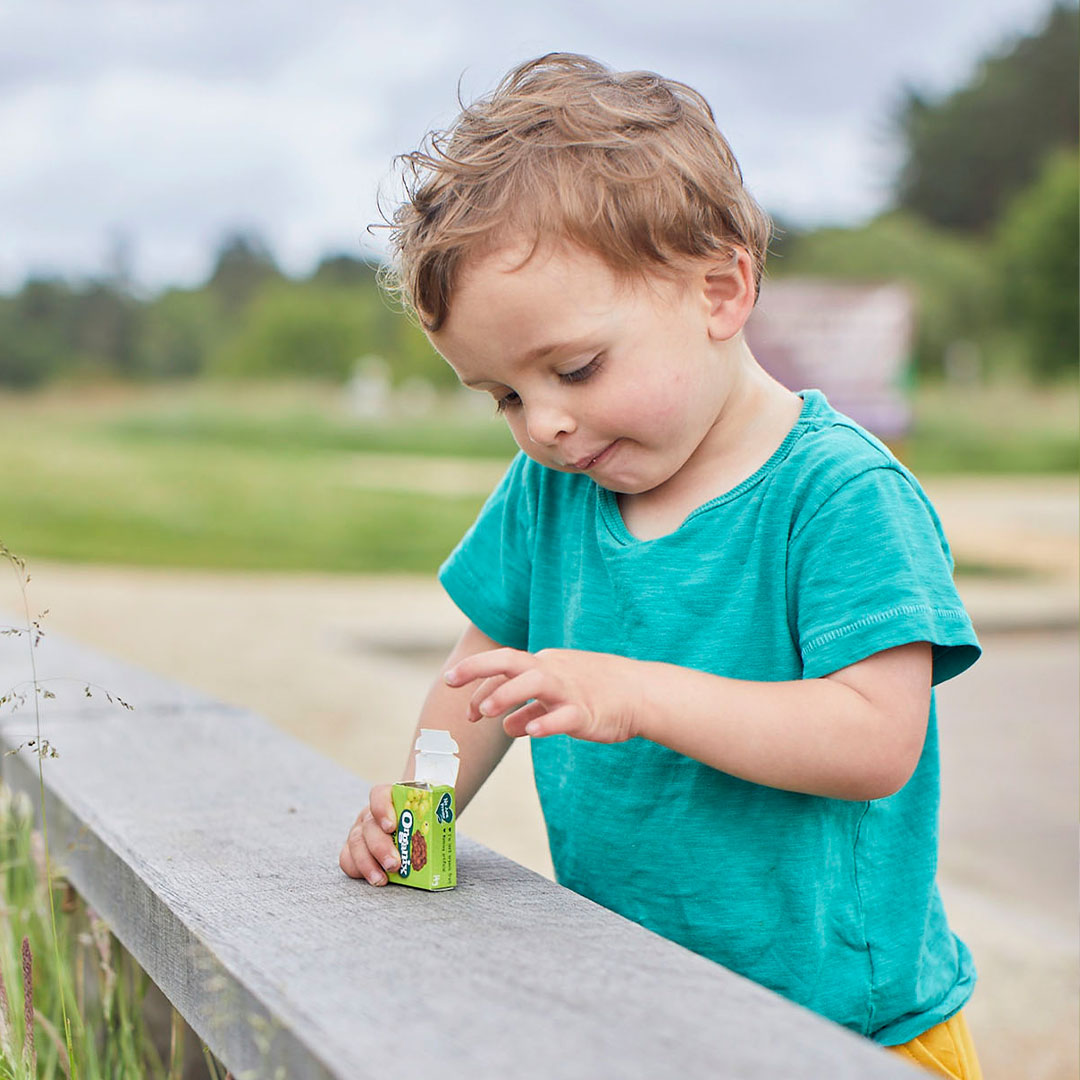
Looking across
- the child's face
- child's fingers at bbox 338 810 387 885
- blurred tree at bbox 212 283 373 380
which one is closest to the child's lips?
the child's face

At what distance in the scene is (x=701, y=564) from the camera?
4.66 ft

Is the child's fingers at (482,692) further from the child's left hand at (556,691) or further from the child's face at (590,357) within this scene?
the child's face at (590,357)

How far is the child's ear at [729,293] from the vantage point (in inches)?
55.8

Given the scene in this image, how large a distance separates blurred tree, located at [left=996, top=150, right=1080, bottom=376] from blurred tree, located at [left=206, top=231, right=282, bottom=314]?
1847 centimetres

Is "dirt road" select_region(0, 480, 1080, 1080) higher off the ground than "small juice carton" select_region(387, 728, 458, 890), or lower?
lower

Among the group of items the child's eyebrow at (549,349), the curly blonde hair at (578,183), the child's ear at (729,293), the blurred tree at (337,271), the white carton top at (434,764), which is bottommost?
the white carton top at (434,764)

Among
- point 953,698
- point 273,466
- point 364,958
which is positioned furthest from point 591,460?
point 273,466

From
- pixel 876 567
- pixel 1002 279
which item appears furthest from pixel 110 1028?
pixel 1002 279

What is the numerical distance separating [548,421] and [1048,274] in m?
34.8

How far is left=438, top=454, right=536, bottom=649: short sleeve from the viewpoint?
5.55 feet

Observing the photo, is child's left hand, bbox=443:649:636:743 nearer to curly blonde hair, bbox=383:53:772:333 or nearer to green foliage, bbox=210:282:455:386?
curly blonde hair, bbox=383:53:772:333

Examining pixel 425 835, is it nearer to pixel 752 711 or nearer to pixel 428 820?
pixel 428 820

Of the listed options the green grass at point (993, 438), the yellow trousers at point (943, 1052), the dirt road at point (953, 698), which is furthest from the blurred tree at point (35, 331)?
the yellow trousers at point (943, 1052)

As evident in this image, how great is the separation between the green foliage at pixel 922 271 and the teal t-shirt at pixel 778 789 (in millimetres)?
33586
